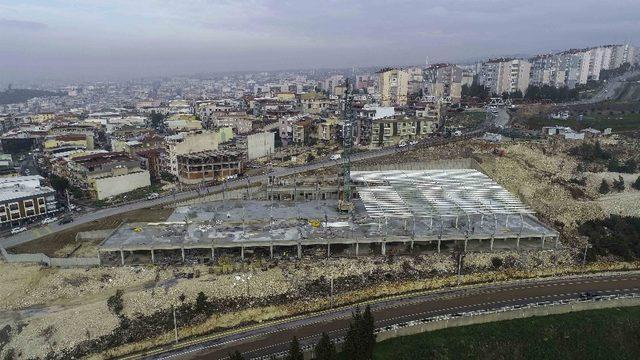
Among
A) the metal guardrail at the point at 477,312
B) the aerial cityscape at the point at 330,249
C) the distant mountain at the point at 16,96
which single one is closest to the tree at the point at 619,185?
the aerial cityscape at the point at 330,249

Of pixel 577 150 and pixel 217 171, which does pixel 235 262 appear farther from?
pixel 577 150

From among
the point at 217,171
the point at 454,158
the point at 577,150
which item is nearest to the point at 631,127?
the point at 577,150

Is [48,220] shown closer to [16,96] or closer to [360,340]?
[360,340]

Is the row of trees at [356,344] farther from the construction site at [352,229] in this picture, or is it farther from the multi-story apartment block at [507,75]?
the multi-story apartment block at [507,75]

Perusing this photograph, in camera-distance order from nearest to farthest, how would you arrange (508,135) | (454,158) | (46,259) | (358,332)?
(358,332) < (46,259) < (454,158) < (508,135)

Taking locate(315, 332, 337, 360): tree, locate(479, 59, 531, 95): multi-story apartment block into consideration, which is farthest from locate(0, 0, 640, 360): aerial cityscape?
locate(479, 59, 531, 95): multi-story apartment block

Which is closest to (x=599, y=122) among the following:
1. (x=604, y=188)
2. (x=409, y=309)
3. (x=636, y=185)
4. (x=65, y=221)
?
(x=636, y=185)

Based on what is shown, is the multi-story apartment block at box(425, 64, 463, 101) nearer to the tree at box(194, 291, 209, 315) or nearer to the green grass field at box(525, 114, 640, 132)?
the green grass field at box(525, 114, 640, 132)
